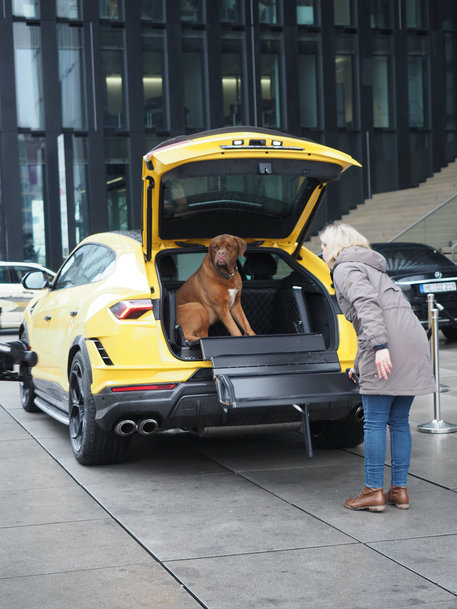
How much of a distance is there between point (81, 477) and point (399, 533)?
92.9 inches

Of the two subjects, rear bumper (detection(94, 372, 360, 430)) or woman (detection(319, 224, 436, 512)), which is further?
rear bumper (detection(94, 372, 360, 430))

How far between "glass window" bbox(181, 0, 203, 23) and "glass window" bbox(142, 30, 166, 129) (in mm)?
1193

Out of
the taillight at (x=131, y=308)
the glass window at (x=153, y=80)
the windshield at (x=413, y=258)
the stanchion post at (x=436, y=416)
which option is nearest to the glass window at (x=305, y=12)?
the glass window at (x=153, y=80)

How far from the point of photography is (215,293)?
22.8 feet

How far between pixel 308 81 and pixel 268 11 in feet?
9.47

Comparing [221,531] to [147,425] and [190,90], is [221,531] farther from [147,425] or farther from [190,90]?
[190,90]

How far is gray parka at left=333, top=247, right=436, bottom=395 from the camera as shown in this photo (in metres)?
5.23

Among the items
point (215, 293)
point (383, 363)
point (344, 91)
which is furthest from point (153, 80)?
point (383, 363)

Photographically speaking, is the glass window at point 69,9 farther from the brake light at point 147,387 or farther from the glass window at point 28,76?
the brake light at point 147,387

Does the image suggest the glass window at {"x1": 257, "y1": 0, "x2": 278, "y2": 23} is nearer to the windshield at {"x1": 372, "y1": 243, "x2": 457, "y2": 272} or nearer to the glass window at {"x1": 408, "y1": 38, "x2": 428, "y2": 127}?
the glass window at {"x1": 408, "y1": 38, "x2": 428, "y2": 127}

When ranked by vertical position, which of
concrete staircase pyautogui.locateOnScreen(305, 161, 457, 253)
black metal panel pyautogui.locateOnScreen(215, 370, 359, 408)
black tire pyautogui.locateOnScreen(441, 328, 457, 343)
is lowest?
black tire pyautogui.locateOnScreen(441, 328, 457, 343)

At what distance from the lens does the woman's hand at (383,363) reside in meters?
5.14

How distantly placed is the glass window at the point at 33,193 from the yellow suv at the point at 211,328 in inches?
958

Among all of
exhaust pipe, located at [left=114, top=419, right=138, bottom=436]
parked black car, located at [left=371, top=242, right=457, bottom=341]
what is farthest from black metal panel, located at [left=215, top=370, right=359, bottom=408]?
parked black car, located at [left=371, top=242, right=457, bottom=341]
